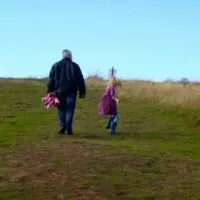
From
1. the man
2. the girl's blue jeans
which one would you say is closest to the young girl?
the girl's blue jeans

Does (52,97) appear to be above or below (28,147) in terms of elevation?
above

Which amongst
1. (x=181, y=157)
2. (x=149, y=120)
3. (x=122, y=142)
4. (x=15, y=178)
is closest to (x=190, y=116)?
(x=149, y=120)

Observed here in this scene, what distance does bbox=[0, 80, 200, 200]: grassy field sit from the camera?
9.44m

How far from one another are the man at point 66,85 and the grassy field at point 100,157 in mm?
426

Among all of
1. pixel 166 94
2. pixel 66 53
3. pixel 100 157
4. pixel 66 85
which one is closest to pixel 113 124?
pixel 66 85

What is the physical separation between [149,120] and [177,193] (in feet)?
34.5

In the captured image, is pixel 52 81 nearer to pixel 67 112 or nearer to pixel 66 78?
pixel 66 78

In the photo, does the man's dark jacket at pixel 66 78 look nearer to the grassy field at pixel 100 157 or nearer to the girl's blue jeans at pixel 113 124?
the grassy field at pixel 100 157

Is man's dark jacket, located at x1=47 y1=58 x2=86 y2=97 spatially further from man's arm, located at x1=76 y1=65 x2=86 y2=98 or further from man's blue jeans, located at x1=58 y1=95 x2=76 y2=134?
man's blue jeans, located at x1=58 y1=95 x2=76 y2=134

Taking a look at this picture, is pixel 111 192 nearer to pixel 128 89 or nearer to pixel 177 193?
pixel 177 193

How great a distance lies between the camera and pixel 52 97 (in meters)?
15.5

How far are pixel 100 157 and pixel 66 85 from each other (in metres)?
4.07

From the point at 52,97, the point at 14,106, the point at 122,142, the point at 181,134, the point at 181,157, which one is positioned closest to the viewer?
the point at 181,157

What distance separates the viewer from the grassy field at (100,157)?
9.44m
